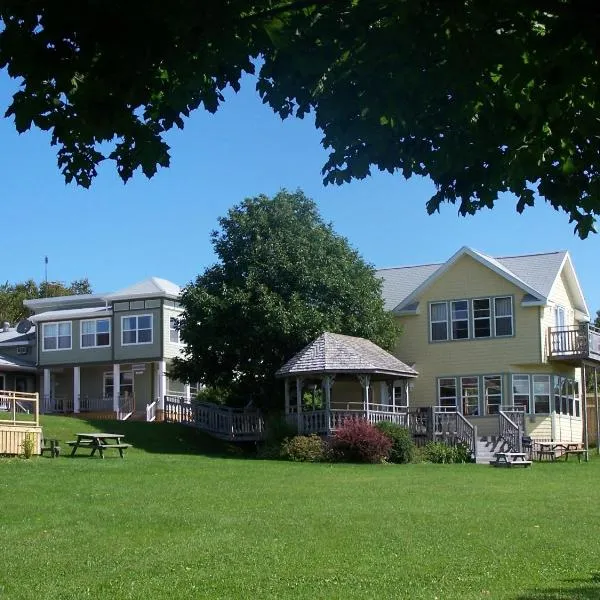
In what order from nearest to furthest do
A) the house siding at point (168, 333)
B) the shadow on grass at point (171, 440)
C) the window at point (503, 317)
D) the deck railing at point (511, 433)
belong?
1. the shadow on grass at point (171, 440)
2. the deck railing at point (511, 433)
3. the window at point (503, 317)
4. the house siding at point (168, 333)

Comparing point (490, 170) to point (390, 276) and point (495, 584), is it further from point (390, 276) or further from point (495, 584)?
point (390, 276)

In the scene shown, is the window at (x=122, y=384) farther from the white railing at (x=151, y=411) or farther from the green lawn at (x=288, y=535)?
the green lawn at (x=288, y=535)

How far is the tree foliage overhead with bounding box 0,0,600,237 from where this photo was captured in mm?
6055

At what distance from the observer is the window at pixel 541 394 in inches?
1545

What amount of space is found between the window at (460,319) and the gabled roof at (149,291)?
49.6ft

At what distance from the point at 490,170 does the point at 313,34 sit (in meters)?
2.11

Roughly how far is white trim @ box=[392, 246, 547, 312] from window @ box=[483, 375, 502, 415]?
3.88 m

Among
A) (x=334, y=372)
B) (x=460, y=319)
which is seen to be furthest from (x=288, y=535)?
(x=460, y=319)

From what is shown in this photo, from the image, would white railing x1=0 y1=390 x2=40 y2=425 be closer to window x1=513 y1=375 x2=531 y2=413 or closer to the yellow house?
the yellow house

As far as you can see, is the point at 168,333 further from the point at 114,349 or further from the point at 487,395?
the point at 487,395

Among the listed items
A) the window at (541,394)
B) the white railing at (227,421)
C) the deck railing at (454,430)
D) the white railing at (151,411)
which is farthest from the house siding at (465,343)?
the white railing at (151,411)

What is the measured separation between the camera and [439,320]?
40.8m

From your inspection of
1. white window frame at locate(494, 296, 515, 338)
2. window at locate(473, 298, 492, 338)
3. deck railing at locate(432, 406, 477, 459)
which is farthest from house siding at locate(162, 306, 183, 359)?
deck railing at locate(432, 406, 477, 459)

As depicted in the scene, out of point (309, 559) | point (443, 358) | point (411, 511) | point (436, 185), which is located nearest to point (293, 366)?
point (443, 358)
